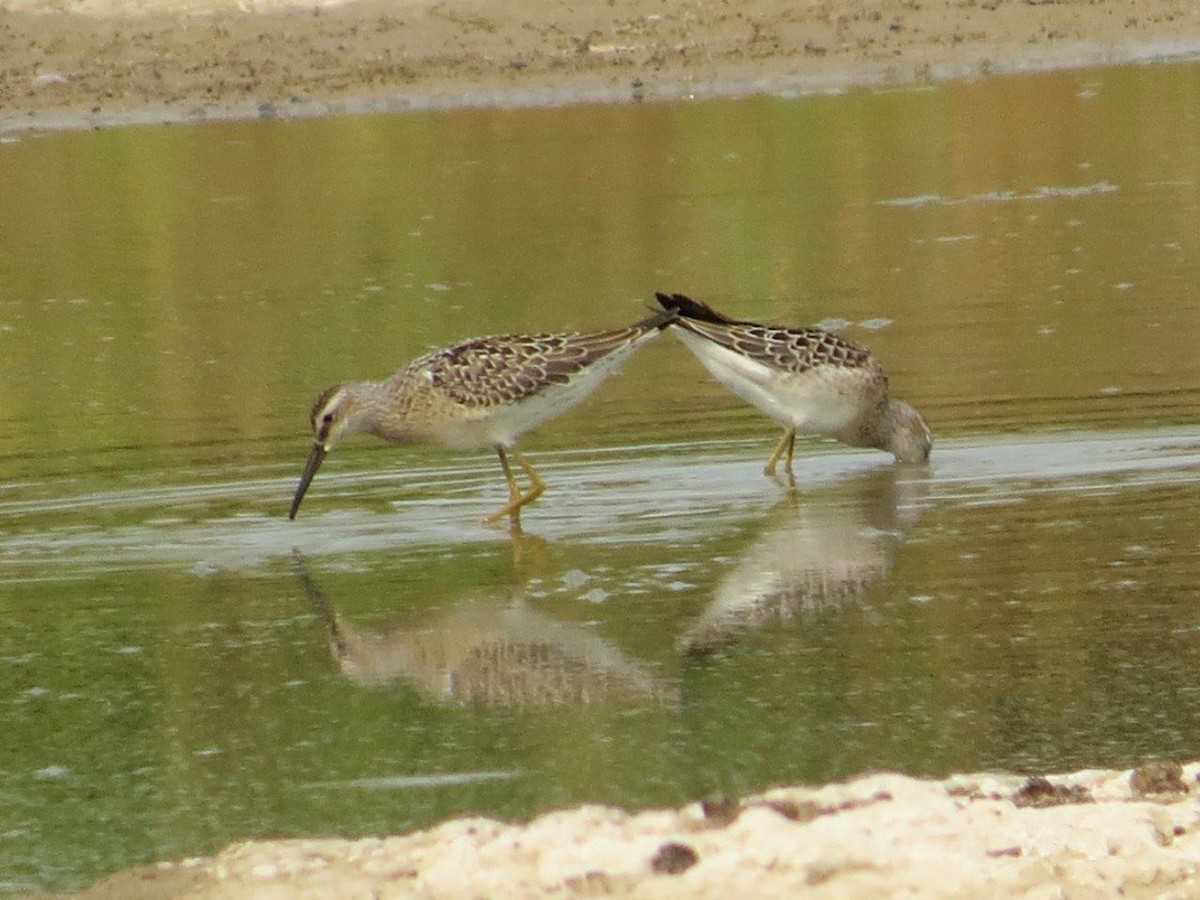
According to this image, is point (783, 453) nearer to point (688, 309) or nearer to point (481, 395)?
point (688, 309)

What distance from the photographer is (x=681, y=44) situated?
27.3 meters

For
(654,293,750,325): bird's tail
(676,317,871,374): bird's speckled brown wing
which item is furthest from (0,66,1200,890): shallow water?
(654,293,750,325): bird's tail

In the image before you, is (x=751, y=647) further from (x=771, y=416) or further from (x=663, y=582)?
(x=771, y=416)

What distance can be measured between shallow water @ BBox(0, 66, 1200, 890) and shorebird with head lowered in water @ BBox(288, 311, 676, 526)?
0.30m

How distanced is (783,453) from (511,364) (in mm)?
1370

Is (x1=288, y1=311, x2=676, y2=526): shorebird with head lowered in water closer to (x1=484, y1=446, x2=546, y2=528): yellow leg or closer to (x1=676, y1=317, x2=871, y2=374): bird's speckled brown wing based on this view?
(x1=484, y1=446, x2=546, y2=528): yellow leg

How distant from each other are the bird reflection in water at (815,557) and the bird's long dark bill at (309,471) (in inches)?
72.9

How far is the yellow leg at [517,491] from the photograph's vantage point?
9.79 metres

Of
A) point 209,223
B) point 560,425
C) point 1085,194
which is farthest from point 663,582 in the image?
point 209,223

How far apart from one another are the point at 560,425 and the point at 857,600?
3.90 m

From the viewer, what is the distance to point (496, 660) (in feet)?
24.4

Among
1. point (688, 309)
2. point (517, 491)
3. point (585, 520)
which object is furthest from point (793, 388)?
point (585, 520)

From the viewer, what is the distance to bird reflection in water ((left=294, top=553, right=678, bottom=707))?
7023 mm

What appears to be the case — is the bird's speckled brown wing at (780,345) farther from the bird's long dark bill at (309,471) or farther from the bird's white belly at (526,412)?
the bird's long dark bill at (309,471)
